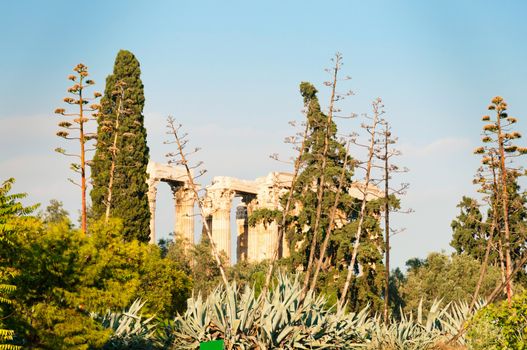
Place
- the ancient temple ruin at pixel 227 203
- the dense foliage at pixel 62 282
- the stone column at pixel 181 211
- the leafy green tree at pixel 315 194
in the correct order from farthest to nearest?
the stone column at pixel 181 211, the ancient temple ruin at pixel 227 203, the leafy green tree at pixel 315 194, the dense foliage at pixel 62 282

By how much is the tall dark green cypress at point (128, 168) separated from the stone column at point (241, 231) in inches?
946

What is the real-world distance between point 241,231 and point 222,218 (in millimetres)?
8649

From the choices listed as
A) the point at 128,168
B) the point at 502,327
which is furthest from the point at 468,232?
the point at 502,327

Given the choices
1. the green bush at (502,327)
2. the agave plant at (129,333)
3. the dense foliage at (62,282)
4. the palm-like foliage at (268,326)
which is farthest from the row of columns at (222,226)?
the green bush at (502,327)

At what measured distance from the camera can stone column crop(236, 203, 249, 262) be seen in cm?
7550

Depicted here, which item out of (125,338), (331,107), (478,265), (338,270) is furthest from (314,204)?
(125,338)

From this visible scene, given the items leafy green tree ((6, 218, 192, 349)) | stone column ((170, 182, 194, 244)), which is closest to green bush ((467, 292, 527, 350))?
leafy green tree ((6, 218, 192, 349))

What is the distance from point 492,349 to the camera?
26.2 metres

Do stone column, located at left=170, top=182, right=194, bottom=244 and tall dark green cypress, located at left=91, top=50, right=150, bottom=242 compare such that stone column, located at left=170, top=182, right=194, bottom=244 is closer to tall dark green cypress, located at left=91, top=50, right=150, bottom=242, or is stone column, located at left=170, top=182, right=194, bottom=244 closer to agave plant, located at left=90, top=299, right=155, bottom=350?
tall dark green cypress, located at left=91, top=50, right=150, bottom=242

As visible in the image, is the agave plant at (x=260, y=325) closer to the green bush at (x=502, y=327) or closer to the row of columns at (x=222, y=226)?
the green bush at (x=502, y=327)

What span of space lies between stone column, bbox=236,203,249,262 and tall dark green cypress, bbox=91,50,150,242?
24037mm

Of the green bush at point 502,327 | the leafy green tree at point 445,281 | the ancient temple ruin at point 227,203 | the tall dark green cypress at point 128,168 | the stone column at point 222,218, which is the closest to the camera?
the green bush at point 502,327

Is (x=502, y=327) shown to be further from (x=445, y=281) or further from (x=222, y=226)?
(x=222, y=226)

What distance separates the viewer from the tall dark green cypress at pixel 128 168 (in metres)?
49.8
